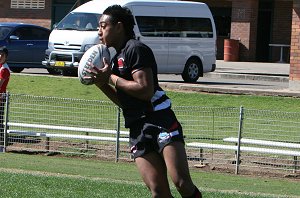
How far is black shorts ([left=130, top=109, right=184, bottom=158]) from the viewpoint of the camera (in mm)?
7559

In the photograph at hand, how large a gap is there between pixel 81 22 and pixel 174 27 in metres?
2.80

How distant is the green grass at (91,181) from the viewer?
10562mm

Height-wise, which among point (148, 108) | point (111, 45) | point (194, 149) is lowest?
point (194, 149)

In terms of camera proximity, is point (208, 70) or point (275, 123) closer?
point (275, 123)

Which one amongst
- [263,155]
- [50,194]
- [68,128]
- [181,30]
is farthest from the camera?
[181,30]

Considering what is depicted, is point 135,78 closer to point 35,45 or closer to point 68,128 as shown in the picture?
point 68,128

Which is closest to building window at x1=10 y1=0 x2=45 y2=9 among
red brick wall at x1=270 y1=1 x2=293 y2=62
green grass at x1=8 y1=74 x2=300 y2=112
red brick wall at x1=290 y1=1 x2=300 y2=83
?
red brick wall at x1=270 y1=1 x2=293 y2=62

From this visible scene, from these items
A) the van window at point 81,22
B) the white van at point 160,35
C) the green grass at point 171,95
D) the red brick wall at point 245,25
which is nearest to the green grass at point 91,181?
the green grass at point 171,95

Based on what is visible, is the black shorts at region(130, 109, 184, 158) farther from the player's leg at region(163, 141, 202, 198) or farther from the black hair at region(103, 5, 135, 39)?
the black hair at region(103, 5, 135, 39)

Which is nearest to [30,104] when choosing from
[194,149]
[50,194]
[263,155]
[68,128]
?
[68,128]

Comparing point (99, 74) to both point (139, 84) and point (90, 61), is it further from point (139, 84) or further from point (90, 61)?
point (139, 84)

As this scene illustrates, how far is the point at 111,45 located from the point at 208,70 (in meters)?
19.2

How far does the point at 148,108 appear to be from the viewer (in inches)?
299

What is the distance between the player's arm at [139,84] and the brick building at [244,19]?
3039cm
